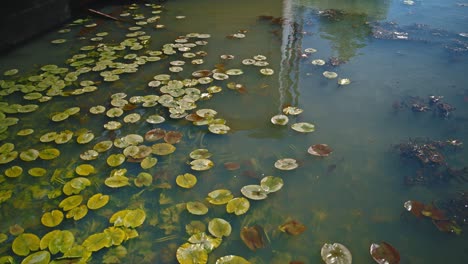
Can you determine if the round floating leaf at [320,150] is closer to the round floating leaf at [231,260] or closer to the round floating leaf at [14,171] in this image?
the round floating leaf at [231,260]

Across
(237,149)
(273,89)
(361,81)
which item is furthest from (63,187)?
(361,81)

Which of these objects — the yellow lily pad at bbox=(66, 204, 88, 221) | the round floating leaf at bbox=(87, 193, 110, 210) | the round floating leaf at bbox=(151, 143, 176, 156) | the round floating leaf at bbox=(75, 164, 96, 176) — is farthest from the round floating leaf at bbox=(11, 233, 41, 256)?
the round floating leaf at bbox=(151, 143, 176, 156)

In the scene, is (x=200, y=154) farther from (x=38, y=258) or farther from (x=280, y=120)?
(x=38, y=258)

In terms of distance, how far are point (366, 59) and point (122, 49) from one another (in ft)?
9.60

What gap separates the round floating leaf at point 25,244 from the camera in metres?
1.61

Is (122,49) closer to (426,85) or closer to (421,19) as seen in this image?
(426,85)

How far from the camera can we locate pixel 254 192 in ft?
6.30

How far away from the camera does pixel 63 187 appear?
199 cm

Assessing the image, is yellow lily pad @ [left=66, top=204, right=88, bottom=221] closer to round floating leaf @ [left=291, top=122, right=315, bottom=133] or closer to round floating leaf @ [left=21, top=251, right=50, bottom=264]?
round floating leaf @ [left=21, top=251, right=50, bottom=264]

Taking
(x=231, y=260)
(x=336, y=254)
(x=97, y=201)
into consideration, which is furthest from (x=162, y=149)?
(x=336, y=254)

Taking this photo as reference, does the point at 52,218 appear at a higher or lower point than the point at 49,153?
lower

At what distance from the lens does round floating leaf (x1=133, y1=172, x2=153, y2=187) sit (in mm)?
2025

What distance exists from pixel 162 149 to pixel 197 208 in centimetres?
63

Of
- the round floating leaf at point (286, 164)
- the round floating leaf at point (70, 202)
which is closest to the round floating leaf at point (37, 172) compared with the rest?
the round floating leaf at point (70, 202)
